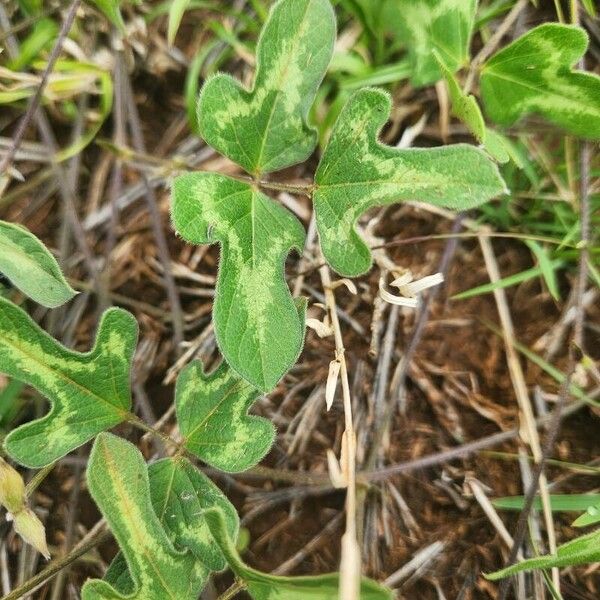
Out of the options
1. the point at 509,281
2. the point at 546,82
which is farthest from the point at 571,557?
the point at 546,82

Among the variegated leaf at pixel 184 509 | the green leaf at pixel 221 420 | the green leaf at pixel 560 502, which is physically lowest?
the green leaf at pixel 560 502

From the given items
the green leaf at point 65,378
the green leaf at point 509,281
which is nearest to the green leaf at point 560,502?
the green leaf at point 509,281

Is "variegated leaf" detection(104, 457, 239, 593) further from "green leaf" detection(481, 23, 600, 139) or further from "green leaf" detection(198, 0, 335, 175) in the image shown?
"green leaf" detection(481, 23, 600, 139)

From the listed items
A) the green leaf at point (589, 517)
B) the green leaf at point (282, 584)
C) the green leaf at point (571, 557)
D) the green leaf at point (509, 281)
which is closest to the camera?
the green leaf at point (282, 584)

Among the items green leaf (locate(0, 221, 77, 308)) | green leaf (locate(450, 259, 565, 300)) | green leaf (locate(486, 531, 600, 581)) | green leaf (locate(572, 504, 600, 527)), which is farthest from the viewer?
green leaf (locate(450, 259, 565, 300))

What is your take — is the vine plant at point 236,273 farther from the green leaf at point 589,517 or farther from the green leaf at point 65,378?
the green leaf at point 589,517

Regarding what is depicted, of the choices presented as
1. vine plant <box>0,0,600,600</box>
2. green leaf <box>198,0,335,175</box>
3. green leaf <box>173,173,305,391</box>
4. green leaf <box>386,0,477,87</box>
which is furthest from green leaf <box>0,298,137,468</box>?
green leaf <box>386,0,477,87</box>
